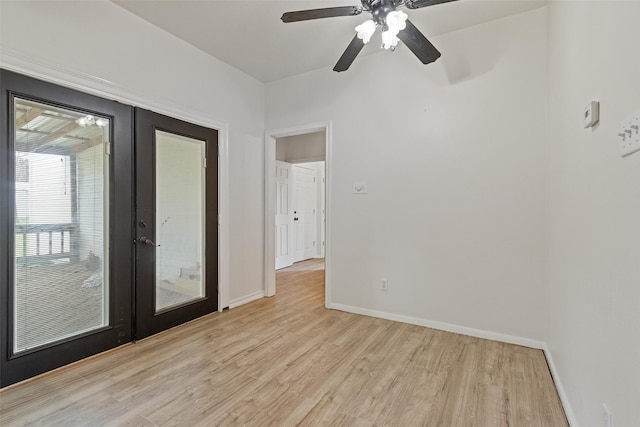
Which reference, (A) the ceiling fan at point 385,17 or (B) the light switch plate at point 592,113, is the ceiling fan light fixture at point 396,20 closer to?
(A) the ceiling fan at point 385,17

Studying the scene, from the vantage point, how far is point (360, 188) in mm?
3193

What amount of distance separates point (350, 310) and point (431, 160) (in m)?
1.81

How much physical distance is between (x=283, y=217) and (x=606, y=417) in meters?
5.09

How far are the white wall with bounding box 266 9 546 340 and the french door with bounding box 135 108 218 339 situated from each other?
4.38 ft

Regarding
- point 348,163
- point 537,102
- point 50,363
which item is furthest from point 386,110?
point 50,363

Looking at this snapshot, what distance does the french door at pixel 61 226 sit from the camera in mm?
1868

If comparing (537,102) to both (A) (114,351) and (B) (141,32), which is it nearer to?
(B) (141,32)

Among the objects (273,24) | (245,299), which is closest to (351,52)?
(273,24)

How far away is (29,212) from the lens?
1958mm

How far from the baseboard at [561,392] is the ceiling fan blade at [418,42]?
234 cm

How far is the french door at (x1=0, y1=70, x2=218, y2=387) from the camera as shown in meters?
1.90

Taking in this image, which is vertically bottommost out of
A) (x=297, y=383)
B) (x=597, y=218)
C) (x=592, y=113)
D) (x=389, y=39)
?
(x=297, y=383)

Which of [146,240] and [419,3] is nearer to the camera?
[419,3]

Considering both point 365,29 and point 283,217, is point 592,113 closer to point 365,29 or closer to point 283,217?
point 365,29
